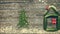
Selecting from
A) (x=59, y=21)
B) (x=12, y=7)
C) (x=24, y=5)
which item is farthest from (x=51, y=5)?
(x=12, y=7)

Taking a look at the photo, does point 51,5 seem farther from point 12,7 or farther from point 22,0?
point 12,7

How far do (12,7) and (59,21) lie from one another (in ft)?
1.96

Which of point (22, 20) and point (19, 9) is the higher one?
point (19, 9)

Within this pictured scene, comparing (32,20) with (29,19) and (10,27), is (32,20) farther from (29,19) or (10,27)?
(10,27)

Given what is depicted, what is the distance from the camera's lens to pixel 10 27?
1837 mm

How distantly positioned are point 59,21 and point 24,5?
47 cm

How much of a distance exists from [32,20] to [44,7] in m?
0.22

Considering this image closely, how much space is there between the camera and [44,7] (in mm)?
1858

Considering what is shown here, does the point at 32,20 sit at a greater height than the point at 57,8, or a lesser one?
lesser

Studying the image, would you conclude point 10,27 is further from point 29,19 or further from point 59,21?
point 59,21

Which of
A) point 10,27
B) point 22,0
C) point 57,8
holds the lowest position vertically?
point 10,27

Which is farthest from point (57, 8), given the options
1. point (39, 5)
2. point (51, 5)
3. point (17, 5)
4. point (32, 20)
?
point (17, 5)

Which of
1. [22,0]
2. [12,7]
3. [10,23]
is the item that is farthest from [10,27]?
[22,0]

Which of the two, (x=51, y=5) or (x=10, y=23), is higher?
(x=51, y=5)
